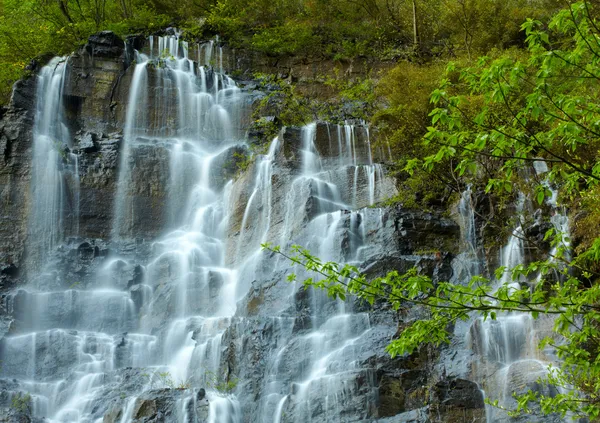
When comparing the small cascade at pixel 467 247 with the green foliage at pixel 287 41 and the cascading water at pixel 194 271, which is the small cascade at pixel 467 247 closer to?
the cascading water at pixel 194 271

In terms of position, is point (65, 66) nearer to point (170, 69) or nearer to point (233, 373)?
point (170, 69)

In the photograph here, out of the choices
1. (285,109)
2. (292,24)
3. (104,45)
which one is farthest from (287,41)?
(104,45)

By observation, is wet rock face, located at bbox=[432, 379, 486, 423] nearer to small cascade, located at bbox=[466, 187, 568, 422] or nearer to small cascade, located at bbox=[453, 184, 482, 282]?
small cascade, located at bbox=[466, 187, 568, 422]

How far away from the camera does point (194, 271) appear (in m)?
18.0

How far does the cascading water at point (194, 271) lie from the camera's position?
12766mm

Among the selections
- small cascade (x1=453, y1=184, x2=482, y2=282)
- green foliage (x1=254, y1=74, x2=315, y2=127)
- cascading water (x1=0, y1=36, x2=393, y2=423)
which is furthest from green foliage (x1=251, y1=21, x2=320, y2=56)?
small cascade (x1=453, y1=184, x2=482, y2=282)

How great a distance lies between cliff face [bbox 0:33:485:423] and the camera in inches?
481

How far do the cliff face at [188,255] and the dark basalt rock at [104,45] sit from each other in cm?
6

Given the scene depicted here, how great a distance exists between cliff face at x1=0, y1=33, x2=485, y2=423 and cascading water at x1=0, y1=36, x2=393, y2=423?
0.05 metres

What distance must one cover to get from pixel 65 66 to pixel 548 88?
67.9ft

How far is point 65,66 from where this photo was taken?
22750 millimetres

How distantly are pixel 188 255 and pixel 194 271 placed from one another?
780mm

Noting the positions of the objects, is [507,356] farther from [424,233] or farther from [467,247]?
[424,233]

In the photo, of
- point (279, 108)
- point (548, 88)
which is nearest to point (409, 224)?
point (279, 108)
